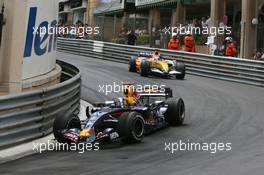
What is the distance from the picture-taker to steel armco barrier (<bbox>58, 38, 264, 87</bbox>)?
19.1 metres

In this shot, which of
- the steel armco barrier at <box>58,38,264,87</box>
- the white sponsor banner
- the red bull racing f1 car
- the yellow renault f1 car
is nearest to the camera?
the red bull racing f1 car

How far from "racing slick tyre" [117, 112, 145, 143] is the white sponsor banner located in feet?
11.9

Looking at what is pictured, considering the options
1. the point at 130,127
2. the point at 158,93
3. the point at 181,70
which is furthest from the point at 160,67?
the point at 130,127

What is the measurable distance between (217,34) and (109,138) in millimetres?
20381

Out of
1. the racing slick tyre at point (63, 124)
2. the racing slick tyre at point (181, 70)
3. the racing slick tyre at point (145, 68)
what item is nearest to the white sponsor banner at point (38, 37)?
the racing slick tyre at point (63, 124)

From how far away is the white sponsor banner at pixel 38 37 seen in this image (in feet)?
39.4

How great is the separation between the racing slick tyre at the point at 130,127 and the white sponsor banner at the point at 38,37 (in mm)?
3625

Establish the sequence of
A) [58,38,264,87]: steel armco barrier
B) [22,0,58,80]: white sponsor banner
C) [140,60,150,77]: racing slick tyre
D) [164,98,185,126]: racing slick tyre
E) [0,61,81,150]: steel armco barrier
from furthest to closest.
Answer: [140,60,150,77]: racing slick tyre
[58,38,264,87]: steel armco barrier
[22,0,58,80]: white sponsor banner
[164,98,185,126]: racing slick tyre
[0,61,81,150]: steel armco barrier

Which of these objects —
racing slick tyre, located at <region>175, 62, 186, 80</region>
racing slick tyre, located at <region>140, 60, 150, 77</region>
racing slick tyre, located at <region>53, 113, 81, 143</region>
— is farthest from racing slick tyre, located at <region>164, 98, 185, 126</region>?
racing slick tyre, located at <region>140, 60, 150, 77</region>

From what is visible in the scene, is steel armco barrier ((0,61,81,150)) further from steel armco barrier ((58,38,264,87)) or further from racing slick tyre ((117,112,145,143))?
steel armco barrier ((58,38,264,87))

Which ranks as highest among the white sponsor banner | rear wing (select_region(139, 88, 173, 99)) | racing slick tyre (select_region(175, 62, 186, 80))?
the white sponsor banner

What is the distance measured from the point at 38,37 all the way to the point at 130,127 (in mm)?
4463

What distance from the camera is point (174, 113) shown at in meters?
11.0

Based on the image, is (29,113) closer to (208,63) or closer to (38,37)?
(38,37)
